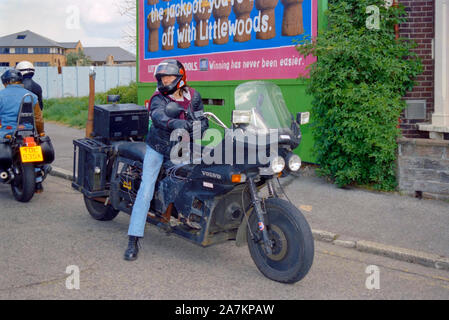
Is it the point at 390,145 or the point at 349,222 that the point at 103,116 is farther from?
the point at 390,145

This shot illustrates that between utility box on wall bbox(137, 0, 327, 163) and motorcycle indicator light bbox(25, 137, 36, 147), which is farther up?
utility box on wall bbox(137, 0, 327, 163)

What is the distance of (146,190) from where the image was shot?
5.60 m

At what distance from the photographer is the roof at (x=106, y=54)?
97.1 meters

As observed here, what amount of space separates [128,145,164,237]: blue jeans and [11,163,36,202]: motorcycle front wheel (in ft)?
9.40

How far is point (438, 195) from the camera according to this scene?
7520mm

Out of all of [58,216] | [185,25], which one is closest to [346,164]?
[58,216]

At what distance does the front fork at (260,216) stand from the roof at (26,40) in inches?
3590

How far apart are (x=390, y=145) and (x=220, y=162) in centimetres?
361

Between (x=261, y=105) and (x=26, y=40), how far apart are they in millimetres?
93153

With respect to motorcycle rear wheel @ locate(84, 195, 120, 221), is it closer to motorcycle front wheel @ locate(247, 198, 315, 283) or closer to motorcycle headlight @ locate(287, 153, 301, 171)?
motorcycle front wheel @ locate(247, 198, 315, 283)

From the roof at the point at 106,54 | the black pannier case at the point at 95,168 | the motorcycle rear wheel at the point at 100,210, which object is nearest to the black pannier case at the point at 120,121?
the black pannier case at the point at 95,168

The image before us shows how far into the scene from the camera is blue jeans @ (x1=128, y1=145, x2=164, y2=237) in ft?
18.3
